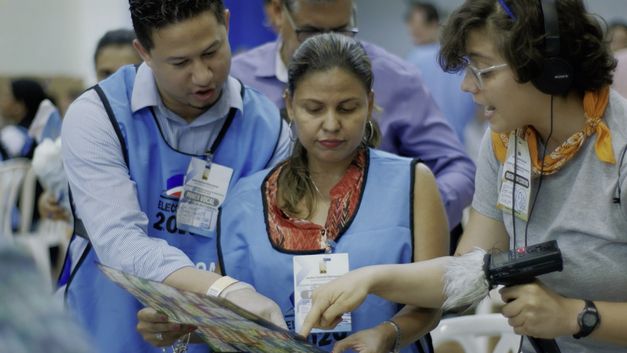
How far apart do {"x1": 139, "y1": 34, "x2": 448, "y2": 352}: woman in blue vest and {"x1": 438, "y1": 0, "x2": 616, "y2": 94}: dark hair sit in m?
0.42

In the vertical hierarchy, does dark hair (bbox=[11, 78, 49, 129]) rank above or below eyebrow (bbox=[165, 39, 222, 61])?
below

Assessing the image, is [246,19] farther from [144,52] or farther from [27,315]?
[27,315]

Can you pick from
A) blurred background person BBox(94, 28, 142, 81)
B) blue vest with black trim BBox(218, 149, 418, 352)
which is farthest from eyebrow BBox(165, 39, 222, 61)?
blurred background person BBox(94, 28, 142, 81)

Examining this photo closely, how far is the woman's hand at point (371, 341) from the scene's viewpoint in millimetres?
1842

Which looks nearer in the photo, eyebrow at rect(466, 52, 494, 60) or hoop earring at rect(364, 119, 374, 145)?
eyebrow at rect(466, 52, 494, 60)

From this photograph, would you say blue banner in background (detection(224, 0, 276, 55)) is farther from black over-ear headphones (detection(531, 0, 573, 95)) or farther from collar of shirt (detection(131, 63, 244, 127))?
black over-ear headphones (detection(531, 0, 573, 95))

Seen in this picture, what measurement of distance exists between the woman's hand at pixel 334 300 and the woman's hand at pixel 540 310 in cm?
26

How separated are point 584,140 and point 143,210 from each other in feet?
3.42

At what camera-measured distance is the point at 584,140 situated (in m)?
1.79

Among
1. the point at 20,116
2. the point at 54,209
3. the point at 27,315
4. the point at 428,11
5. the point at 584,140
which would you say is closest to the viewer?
the point at 27,315

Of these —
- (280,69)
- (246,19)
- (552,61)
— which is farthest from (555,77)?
(246,19)

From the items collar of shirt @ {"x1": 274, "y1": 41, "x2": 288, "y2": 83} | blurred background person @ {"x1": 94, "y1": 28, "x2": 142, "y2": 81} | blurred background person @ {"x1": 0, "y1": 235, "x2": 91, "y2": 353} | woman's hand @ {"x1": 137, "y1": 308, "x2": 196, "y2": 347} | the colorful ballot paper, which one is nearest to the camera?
blurred background person @ {"x1": 0, "y1": 235, "x2": 91, "y2": 353}

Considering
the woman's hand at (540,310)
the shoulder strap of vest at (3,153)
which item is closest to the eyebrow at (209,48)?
the woman's hand at (540,310)

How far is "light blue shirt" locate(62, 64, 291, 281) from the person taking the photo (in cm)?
208
